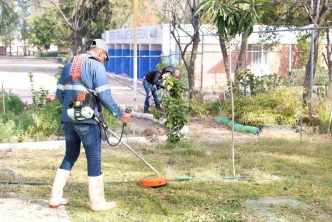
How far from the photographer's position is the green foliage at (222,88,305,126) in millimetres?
11102

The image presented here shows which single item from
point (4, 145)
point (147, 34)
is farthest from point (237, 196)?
point (147, 34)

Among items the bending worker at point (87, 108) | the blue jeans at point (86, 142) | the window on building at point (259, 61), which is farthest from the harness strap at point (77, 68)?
the window on building at point (259, 61)

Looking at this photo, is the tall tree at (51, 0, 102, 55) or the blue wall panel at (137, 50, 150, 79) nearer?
the blue wall panel at (137, 50, 150, 79)

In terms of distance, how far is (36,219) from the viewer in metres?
5.33

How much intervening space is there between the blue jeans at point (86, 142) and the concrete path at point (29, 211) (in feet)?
1.66

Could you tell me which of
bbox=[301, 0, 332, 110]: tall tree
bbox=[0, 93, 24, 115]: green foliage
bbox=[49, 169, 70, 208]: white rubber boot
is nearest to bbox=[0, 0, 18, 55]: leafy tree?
bbox=[0, 93, 24, 115]: green foliage

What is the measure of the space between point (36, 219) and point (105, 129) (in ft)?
3.89

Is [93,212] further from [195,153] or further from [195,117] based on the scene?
[195,117]

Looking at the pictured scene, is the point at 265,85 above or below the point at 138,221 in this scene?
Answer: above

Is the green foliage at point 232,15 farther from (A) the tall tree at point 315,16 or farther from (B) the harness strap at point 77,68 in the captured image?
(A) the tall tree at point 315,16

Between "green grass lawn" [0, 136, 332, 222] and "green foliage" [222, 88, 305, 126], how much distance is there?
129 centimetres

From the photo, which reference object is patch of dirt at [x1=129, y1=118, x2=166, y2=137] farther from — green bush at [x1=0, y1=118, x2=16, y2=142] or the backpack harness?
the backpack harness

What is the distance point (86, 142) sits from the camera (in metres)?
5.46

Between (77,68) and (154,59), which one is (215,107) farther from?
(154,59)
